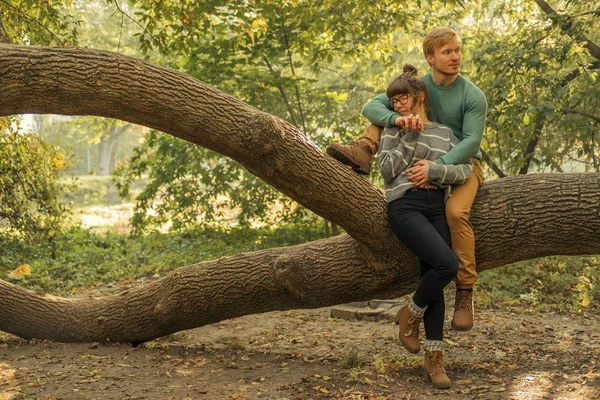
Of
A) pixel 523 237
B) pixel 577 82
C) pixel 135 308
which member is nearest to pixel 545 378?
pixel 523 237

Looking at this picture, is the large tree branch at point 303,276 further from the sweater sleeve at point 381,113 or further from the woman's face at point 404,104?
the woman's face at point 404,104

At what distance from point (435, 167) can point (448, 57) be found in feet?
2.46

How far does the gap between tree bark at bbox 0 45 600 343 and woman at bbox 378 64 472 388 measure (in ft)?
0.94

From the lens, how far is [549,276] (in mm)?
8984

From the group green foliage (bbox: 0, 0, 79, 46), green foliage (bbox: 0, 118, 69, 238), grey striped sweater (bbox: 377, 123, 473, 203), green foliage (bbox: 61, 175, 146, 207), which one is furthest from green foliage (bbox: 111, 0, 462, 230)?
green foliage (bbox: 61, 175, 146, 207)

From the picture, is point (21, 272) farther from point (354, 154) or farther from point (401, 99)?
point (401, 99)

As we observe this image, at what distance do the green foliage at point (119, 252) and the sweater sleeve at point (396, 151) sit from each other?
6612mm

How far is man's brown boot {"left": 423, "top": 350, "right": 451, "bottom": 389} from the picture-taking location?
476cm

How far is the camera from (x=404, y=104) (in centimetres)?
442

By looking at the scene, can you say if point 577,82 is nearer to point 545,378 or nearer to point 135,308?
point 545,378

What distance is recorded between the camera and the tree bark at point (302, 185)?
14.2ft

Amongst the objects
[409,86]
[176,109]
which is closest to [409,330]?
[409,86]

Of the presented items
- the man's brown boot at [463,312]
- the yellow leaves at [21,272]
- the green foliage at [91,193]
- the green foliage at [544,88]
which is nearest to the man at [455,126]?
the man's brown boot at [463,312]

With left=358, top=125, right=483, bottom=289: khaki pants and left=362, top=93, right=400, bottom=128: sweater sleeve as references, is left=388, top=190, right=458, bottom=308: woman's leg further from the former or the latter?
left=362, top=93, right=400, bottom=128: sweater sleeve
